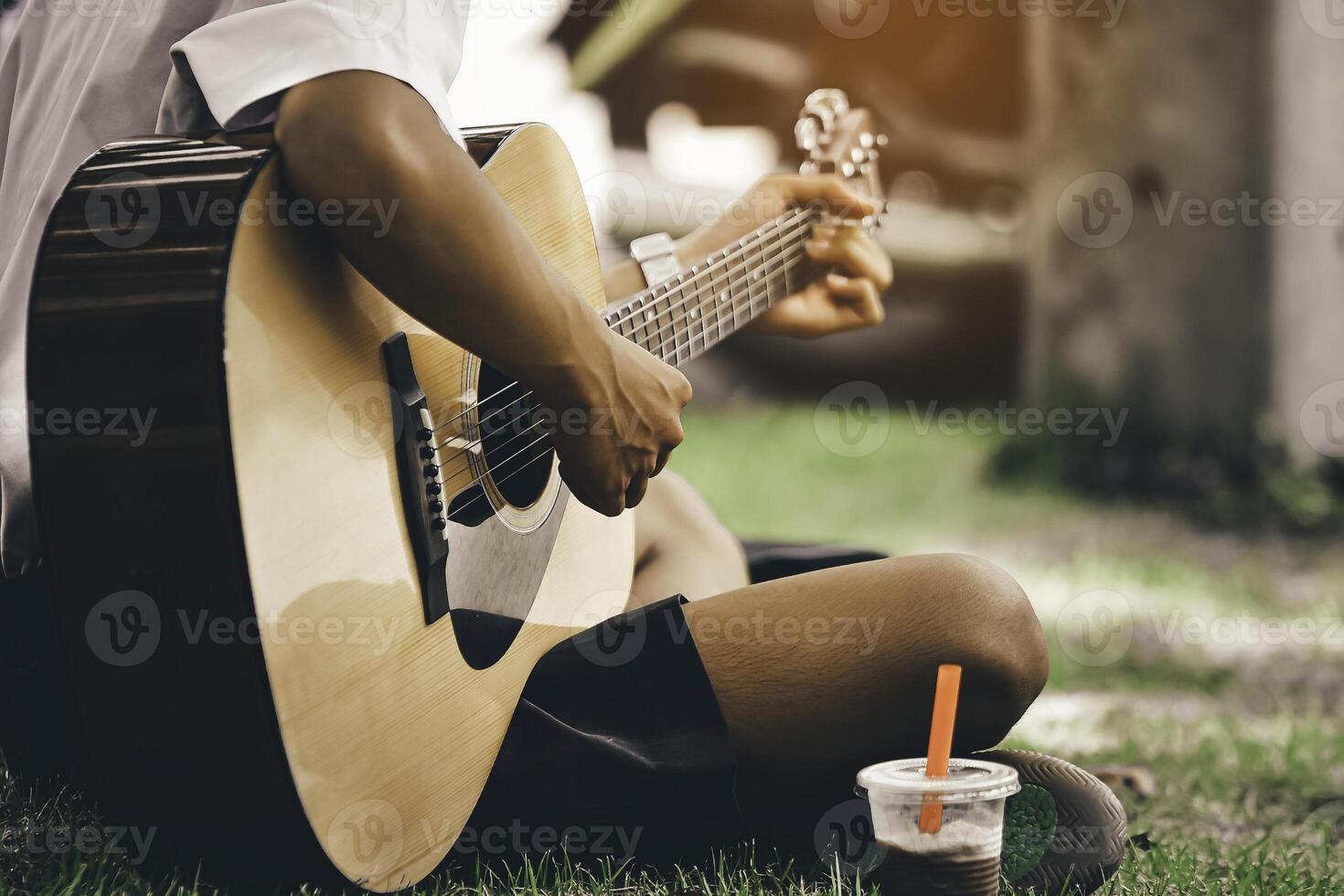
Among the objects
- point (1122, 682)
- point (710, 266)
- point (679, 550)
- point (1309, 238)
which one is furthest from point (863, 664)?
point (1309, 238)

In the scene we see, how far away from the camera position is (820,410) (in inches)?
330

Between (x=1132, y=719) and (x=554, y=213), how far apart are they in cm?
182

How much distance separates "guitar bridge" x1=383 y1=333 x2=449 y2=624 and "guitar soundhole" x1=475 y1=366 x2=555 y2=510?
13 cm

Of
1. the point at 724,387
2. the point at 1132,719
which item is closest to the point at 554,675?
the point at 1132,719

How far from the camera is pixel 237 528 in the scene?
1146 millimetres

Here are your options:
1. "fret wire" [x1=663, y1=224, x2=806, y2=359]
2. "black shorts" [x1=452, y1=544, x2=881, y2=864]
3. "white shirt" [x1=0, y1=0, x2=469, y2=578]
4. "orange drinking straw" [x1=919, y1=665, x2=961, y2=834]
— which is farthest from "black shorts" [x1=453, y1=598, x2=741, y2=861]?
"fret wire" [x1=663, y1=224, x2=806, y2=359]

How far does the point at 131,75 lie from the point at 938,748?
3.99 ft

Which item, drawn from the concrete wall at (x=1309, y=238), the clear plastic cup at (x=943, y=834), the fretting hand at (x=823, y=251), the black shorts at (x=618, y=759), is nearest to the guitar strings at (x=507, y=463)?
the black shorts at (x=618, y=759)

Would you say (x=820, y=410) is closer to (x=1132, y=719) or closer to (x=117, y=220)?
(x=1132, y=719)

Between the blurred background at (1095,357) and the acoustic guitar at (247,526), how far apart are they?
973 mm

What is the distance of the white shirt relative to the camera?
1277 millimetres

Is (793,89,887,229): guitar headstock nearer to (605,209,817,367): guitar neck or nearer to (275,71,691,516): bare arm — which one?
(605,209,817,367): guitar neck

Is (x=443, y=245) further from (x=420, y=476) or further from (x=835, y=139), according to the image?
(x=835, y=139)

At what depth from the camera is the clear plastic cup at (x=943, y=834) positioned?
52.1 inches
